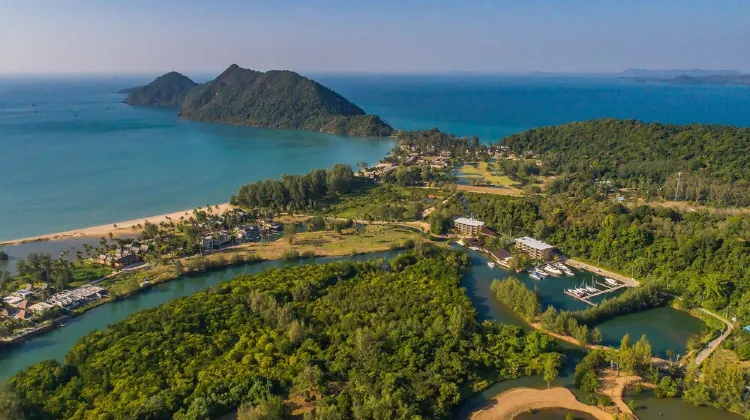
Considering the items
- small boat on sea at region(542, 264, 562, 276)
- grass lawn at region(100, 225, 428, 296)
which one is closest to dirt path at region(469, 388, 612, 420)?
small boat on sea at region(542, 264, 562, 276)

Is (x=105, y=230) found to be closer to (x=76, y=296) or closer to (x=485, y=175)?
(x=76, y=296)

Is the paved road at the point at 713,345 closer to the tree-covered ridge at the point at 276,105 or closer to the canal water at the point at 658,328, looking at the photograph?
the canal water at the point at 658,328

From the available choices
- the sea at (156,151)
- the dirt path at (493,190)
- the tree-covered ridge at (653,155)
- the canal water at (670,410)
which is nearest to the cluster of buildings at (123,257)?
the sea at (156,151)

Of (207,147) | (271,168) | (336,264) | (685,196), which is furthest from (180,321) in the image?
(207,147)

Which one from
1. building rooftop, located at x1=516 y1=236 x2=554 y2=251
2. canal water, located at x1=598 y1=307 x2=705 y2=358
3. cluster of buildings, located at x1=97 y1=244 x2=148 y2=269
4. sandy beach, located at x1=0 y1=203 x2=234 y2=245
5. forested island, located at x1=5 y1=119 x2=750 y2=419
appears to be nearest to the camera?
forested island, located at x1=5 y1=119 x2=750 y2=419

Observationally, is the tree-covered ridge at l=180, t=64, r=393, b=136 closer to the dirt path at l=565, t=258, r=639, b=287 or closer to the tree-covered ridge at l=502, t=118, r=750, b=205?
the tree-covered ridge at l=502, t=118, r=750, b=205

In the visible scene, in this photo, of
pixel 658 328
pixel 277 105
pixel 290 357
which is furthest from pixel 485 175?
pixel 277 105
